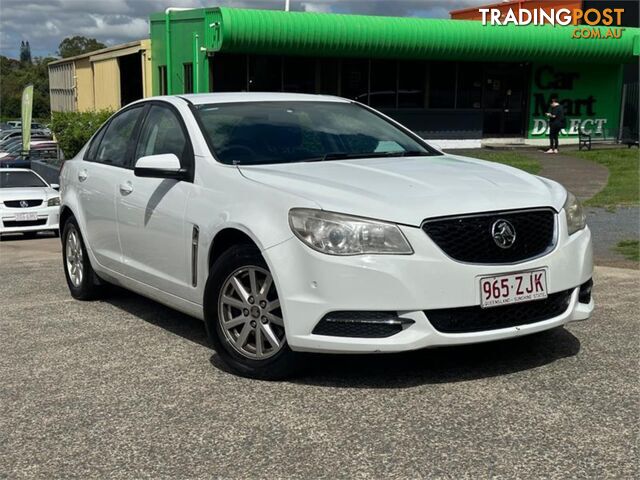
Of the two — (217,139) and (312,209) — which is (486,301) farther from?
(217,139)

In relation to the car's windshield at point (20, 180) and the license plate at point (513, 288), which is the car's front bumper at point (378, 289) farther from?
the car's windshield at point (20, 180)

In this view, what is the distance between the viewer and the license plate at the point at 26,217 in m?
17.5

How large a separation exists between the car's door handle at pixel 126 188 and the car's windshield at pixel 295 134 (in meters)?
0.74

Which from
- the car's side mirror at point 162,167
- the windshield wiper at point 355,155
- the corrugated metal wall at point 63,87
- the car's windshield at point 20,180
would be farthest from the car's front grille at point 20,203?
the corrugated metal wall at point 63,87

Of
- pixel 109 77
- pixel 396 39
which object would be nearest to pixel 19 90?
pixel 109 77

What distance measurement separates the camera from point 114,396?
4184 millimetres

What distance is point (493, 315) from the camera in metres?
4.07

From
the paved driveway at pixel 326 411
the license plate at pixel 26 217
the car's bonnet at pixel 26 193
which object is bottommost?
the license plate at pixel 26 217

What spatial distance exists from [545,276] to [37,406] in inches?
105

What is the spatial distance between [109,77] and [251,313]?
111 feet

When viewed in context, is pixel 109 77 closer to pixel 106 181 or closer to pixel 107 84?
pixel 107 84

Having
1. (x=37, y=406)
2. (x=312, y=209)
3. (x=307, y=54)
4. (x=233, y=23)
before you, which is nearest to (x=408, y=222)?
(x=312, y=209)

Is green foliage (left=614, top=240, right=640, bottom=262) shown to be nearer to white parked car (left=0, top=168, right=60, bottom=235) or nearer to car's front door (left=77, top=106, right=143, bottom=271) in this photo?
car's front door (left=77, top=106, right=143, bottom=271)

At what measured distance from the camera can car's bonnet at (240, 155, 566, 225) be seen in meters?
3.99
